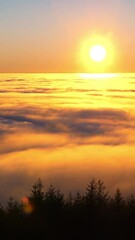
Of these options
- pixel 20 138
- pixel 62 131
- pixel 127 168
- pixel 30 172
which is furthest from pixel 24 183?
pixel 62 131

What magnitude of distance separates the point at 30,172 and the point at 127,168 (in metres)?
25.7

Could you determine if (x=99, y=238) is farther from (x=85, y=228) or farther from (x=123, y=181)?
(x=123, y=181)

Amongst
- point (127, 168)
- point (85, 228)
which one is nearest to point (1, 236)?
point (85, 228)

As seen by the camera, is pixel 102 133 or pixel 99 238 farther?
pixel 102 133

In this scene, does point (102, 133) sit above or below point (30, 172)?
above

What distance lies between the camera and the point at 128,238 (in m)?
16.6

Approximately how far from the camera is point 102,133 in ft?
617

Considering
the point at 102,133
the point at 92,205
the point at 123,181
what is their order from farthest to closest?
the point at 102,133
the point at 123,181
the point at 92,205

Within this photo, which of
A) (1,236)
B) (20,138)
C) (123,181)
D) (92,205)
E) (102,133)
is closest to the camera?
(1,236)

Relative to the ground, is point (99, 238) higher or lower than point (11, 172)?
lower

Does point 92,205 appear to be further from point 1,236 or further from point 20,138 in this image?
point 20,138

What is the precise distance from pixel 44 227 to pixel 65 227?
87cm

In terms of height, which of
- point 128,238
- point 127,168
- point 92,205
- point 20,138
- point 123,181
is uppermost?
point 20,138

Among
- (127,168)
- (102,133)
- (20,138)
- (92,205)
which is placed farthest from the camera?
(102,133)
